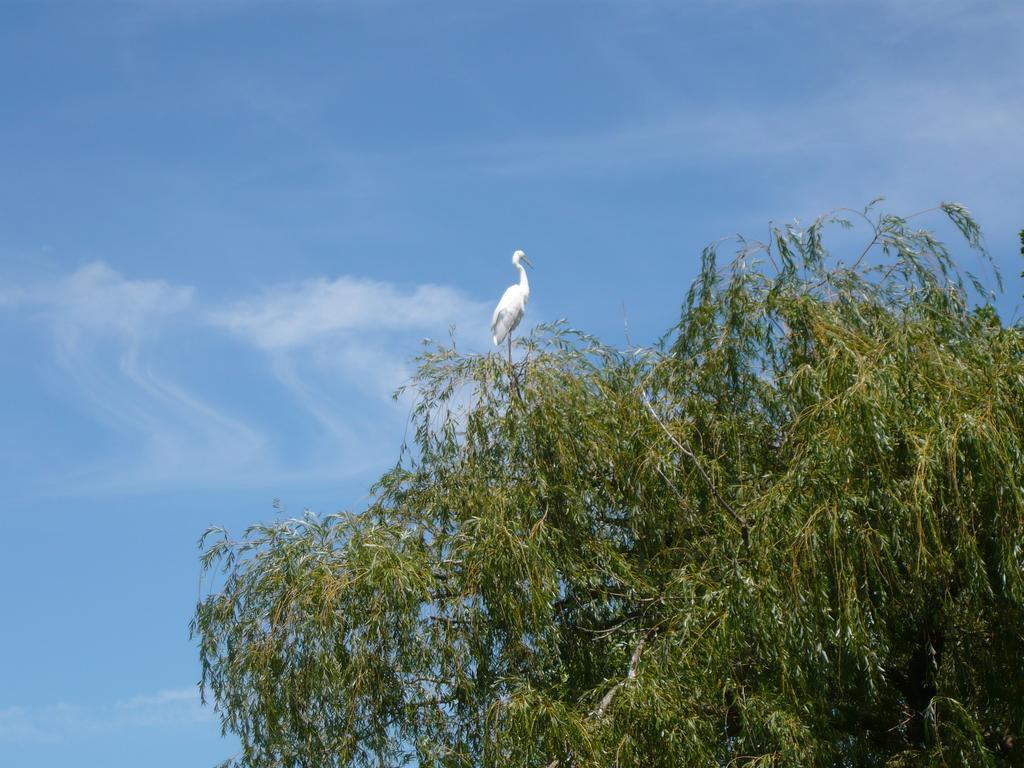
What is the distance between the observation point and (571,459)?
23.2 feet

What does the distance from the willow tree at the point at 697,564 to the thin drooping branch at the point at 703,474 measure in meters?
0.03

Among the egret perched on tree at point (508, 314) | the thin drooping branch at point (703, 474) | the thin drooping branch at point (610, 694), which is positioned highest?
the egret perched on tree at point (508, 314)

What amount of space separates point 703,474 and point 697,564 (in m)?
0.56

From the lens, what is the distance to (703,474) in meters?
6.68

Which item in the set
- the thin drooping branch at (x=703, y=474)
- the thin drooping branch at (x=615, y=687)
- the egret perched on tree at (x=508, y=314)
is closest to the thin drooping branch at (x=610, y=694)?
the thin drooping branch at (x=615, y=687)

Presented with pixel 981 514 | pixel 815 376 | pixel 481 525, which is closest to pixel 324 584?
pixel 481 525

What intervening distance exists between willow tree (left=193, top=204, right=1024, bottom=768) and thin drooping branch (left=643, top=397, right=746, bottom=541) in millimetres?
30

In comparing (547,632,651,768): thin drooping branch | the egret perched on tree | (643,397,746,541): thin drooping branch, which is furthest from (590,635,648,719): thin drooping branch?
the egret perched on tree

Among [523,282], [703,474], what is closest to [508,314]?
[523,282]

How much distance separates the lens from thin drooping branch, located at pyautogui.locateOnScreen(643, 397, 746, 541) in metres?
6.47

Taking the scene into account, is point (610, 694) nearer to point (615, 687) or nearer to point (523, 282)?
point (615, 687)

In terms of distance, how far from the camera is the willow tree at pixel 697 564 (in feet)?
18.5

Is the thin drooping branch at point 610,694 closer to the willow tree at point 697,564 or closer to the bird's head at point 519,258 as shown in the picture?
the willow tree at point 697,564

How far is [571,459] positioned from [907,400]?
1982mm
